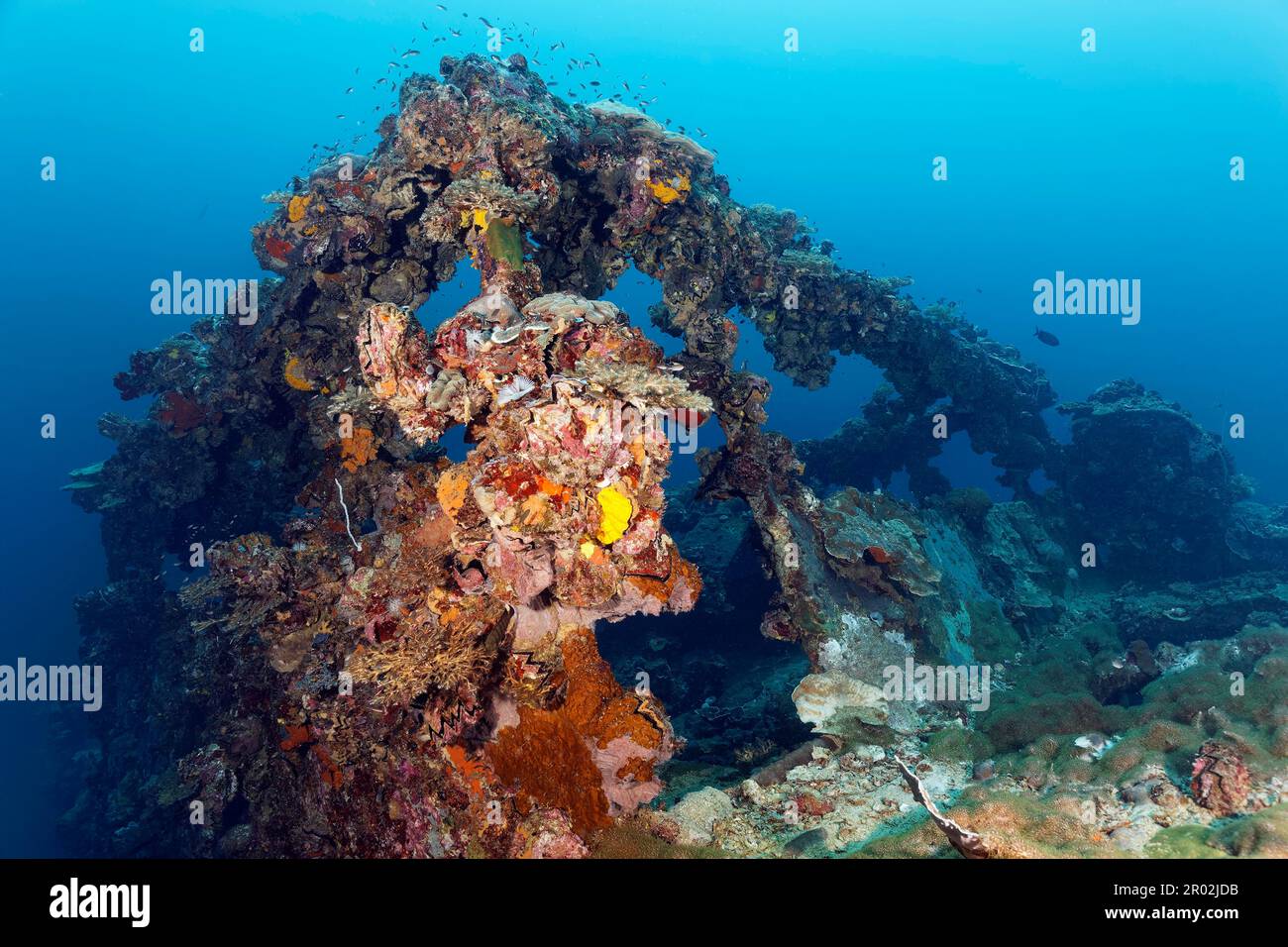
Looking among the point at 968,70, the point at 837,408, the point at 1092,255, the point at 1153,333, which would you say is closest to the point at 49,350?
the point at 837,408

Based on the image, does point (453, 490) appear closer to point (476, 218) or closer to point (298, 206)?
point (476, 218)

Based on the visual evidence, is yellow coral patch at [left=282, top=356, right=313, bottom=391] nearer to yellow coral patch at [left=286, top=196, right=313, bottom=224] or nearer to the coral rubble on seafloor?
the coral rubble on seafloor

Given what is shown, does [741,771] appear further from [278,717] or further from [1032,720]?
[278,717]

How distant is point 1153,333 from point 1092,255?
24.5 metres

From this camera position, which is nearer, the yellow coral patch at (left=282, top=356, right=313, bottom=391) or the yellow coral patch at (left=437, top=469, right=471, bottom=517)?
the yellow coral patch at (left=437, top=469, right=471, bottom=517)

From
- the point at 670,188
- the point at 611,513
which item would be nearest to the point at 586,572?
the point at 611,513

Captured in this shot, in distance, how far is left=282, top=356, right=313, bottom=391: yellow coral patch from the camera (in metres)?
11.0

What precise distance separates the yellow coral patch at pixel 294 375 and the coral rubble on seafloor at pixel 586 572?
14cm

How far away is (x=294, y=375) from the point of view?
11031 mm

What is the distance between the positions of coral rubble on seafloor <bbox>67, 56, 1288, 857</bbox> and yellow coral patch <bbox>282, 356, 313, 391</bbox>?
5.6 inches

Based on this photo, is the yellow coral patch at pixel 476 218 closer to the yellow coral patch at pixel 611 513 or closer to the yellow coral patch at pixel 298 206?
the yellow coral patch at pixel 298 206

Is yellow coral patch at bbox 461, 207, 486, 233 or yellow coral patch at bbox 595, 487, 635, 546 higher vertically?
yellow coral patch at bbox 461, 207, 486, 233

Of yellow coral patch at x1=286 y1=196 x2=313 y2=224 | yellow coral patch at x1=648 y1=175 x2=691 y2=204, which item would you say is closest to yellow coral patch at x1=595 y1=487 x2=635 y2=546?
yellow coral patch at x1=648 y1=175 x2=691 y2=204

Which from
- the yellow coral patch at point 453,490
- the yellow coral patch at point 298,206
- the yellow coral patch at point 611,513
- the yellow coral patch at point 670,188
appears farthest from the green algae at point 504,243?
the yellow coral patch at point 298,206
